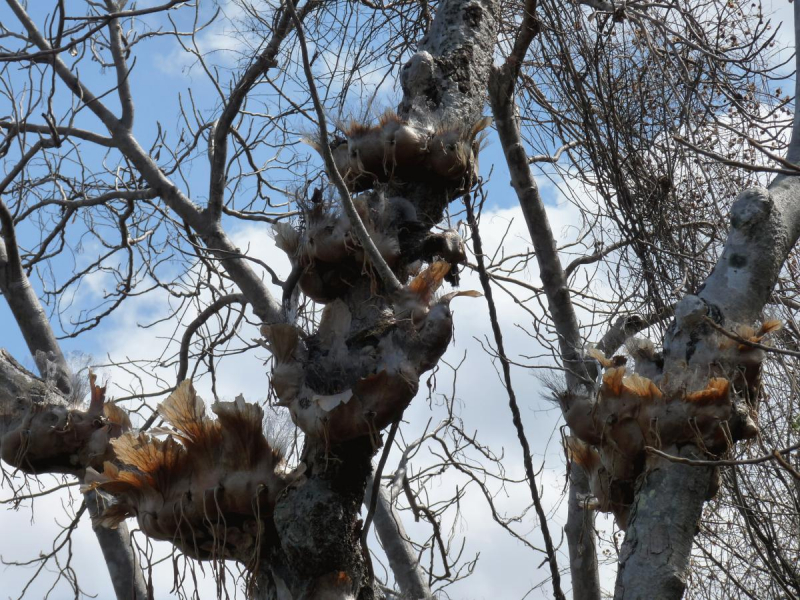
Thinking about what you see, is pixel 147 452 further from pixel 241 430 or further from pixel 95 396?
pixel 95 396

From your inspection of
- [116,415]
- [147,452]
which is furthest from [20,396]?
[147,452]

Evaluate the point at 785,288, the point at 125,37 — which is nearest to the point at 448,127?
the point at 785,288

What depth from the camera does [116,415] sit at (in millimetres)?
3223

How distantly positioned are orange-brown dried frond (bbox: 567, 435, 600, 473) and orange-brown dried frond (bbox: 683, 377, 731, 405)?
39cm

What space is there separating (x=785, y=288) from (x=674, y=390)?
1.80 m

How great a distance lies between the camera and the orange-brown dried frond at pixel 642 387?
238cm

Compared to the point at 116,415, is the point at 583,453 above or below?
below

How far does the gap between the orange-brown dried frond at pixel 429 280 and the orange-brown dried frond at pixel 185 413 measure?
685 mm

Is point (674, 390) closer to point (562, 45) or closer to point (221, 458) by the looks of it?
point (221, 458)

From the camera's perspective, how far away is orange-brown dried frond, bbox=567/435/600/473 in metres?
2.60

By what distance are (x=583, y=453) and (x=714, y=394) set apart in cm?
46

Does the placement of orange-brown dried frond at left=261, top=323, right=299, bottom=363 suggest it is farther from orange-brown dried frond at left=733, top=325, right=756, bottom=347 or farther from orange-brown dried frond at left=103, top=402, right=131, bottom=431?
orange-brown dried frond at left=733, top=325, right=756, bottom=347

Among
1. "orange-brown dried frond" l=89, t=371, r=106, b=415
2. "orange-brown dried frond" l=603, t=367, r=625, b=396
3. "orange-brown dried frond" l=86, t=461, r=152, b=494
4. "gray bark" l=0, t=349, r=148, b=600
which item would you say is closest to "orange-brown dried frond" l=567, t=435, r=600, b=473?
"orange-brown dried frond" l=603, t=367, r=625, b=396

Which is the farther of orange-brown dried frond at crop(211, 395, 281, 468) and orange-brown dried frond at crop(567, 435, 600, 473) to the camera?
orange-brown dried frond at crop(567, 435, 600, 473)
